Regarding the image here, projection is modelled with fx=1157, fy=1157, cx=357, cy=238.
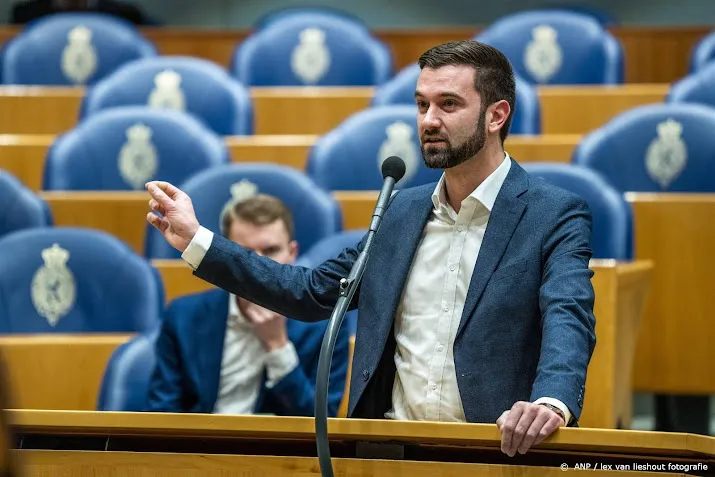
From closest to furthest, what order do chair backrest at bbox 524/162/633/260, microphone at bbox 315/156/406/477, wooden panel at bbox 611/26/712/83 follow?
microphone at bbox 315/156/406/477
chair backrest at bbox 524/162/633/260
wooden panel at bbox 611/26/712/83

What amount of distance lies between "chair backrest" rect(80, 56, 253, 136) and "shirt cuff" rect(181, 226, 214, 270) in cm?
112

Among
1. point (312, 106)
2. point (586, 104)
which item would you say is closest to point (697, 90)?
point (586, 104)

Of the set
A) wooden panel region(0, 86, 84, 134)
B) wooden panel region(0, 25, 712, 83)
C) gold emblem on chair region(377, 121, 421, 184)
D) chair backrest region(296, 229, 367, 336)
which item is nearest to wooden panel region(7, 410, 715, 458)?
chair backrest region(296, 229, 367, 336)

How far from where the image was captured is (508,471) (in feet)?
1.93

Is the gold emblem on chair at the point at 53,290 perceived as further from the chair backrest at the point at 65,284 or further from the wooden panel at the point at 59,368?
the wooden panel at the point at 59,368

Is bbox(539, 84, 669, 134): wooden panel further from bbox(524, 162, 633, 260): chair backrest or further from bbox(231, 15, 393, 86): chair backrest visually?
bbox(524, 162, 633, 260): chair backrest

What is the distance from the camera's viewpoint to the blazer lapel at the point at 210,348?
3.55ft

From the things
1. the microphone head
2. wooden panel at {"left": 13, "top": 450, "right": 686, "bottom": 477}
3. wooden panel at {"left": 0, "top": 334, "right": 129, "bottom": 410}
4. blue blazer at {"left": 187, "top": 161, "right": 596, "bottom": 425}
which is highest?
the microphone head

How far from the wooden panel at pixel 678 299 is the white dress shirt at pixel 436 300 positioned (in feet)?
2.13

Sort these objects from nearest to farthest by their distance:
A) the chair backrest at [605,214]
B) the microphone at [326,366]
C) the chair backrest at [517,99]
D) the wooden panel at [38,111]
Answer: the microphone at [326,366] → the chair backrest at [605,214] → the chair backrest at [517,99] → the wooden panel at [38,111]

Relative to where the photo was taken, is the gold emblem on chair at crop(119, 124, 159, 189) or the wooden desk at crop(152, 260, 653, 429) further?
the gold emblem on chair at crop(119, 124, 159, 189)

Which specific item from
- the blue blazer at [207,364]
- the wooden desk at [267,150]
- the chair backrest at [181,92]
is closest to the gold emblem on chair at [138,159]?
the wooden desk at [267,150]

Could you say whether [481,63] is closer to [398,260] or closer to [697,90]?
[398,260]

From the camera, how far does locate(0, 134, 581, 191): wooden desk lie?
5.14 ft
